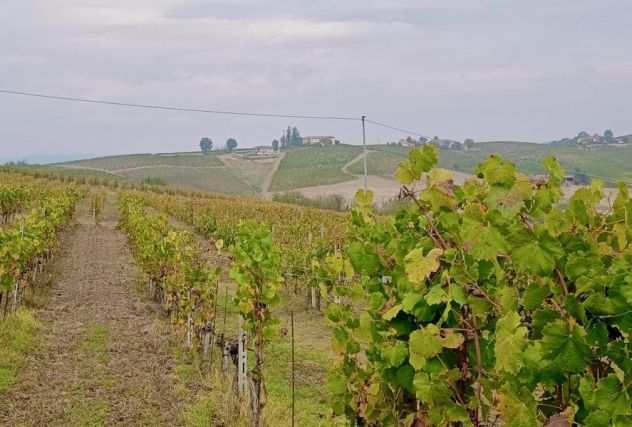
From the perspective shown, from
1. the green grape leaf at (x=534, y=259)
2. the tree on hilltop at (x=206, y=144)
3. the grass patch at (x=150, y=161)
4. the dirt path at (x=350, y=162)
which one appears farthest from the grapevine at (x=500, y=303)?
the tree on hilltop at (x=206, y=144)

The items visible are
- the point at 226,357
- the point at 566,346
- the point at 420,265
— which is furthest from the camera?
the point at 226,357

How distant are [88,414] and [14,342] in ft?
10.5

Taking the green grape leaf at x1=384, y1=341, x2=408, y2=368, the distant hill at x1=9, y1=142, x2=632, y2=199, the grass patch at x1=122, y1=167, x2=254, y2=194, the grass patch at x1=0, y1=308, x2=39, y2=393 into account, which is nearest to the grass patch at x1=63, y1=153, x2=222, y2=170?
the distant hill at x1=9, y1=142, x2=632, y2=199

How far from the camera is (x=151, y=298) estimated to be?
15227 mm

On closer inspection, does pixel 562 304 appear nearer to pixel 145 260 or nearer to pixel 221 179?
pixel 145 260

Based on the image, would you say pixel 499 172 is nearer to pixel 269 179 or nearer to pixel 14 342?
pixel 14 342

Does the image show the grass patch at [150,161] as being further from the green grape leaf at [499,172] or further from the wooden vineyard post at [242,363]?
the green grape leaf at [499,172]

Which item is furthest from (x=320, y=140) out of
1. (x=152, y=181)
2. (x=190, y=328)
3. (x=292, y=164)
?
(x=190, y=328)

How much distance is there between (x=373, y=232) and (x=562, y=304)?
1.64 m

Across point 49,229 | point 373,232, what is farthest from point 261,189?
point 373,232

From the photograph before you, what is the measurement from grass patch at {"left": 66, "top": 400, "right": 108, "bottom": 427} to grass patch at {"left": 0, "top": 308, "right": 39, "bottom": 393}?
115 cm

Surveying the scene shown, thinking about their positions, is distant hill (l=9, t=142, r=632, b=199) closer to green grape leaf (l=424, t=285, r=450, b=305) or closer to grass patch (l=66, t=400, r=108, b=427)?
grass patch (l=66, t=400, r=108, b=427)

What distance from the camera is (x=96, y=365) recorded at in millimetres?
9219

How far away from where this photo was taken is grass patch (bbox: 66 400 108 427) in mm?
7047
